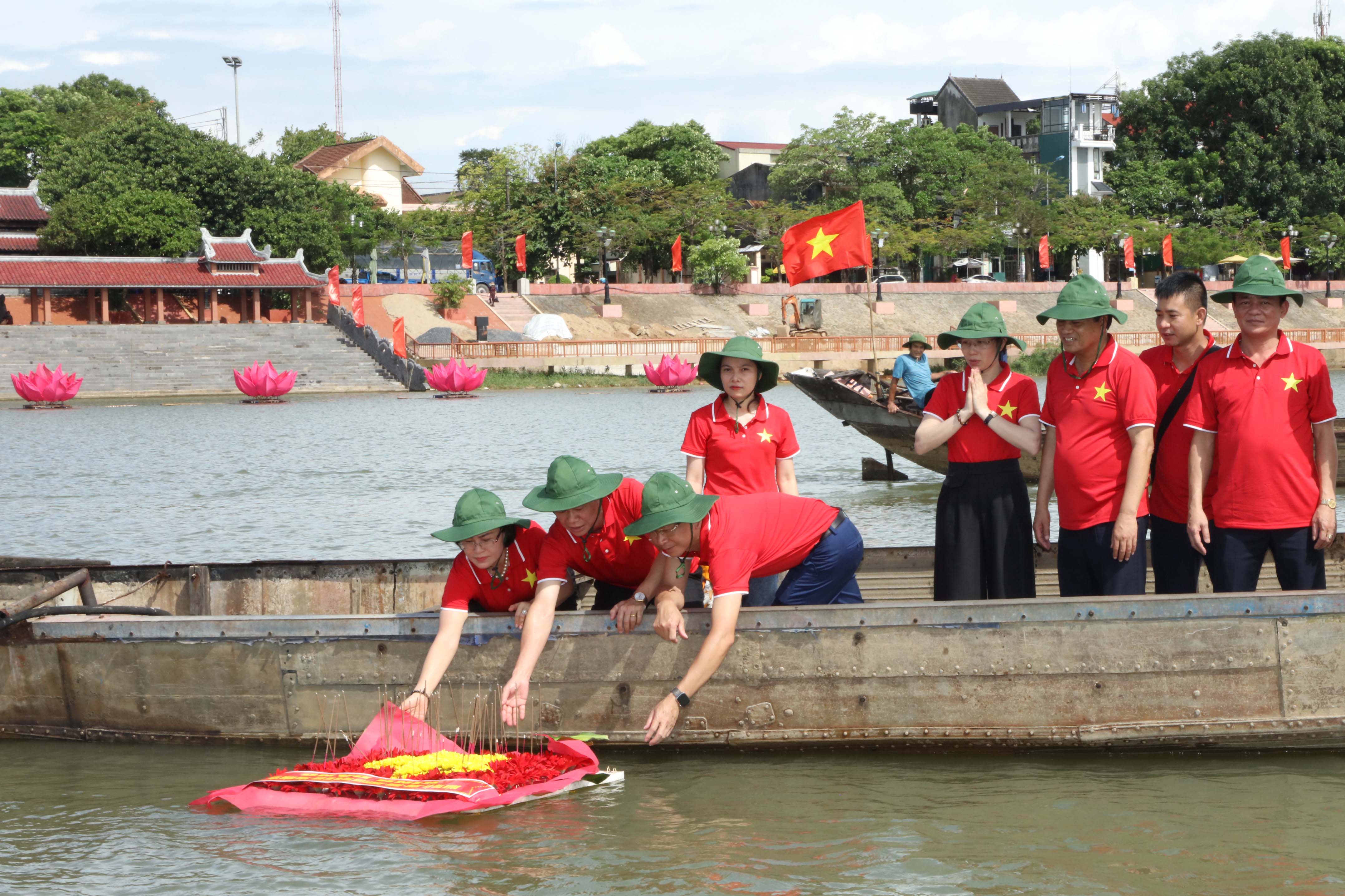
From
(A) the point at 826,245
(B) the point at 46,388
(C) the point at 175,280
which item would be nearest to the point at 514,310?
(C) the point at 175,280

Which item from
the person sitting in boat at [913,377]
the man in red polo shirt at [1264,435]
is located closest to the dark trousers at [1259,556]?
the man in red polo shirt at [1264,435]

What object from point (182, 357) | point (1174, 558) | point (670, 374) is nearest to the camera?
point (1174, 558)

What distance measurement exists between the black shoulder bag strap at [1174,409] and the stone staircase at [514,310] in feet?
171

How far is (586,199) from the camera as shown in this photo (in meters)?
62.4

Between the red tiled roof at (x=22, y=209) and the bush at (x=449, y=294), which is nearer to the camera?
the red tiled roof at (x=22, y=209)

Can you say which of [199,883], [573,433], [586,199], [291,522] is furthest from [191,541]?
[586,199]

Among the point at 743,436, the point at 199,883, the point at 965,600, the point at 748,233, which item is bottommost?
the point at 199,883

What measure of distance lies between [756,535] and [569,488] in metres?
0.80

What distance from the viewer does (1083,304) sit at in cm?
588

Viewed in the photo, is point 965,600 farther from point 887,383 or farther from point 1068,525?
point 887,383

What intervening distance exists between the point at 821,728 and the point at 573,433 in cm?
2397

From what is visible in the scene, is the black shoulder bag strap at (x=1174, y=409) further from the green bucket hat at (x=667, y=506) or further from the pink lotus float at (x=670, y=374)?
the pink lotus float at (x=670, y=374)

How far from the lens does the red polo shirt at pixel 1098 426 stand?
5824mm

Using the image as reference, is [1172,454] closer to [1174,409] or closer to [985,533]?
[1174,409]
